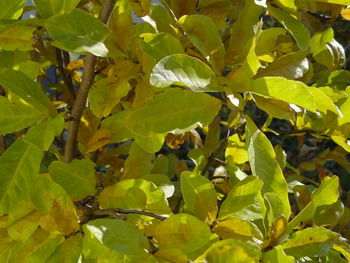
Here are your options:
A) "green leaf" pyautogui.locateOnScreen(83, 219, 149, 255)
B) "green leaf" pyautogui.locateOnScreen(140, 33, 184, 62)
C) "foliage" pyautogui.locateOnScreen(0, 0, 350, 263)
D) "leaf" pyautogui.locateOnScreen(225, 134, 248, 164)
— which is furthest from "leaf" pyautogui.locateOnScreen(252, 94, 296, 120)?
"leaf" pyautogui.locateOnScreen(225, 134, 248, 164)

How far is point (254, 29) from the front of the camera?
0.71 metres

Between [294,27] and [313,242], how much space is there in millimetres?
296

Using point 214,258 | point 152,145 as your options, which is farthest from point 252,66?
point 214,258

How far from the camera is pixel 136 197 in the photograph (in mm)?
723

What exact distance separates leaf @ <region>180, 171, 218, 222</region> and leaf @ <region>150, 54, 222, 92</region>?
0.47 feet

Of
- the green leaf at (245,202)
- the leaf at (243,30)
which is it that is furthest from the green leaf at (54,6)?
the green leaf at (245,202)

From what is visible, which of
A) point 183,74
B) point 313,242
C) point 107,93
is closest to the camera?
point 183,74

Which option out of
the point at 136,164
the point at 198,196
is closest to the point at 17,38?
the point at 136,164

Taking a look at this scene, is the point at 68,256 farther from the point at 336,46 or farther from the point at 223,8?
the point at 336,46

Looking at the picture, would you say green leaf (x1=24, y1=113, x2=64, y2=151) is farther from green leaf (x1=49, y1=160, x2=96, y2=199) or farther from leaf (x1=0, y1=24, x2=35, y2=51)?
leaf (x1=0, y1=24, x2=35, y2=51)

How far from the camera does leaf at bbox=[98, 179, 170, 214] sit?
2.37ft

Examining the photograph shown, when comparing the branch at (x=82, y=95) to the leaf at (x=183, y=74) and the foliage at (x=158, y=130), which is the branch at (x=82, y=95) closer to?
the foliage at (x=158, y=130)

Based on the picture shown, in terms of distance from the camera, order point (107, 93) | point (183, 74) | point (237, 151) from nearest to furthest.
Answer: point (183, 74)
point (107, 93)
point (237, 151)

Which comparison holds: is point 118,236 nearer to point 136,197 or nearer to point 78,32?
point 136,197
